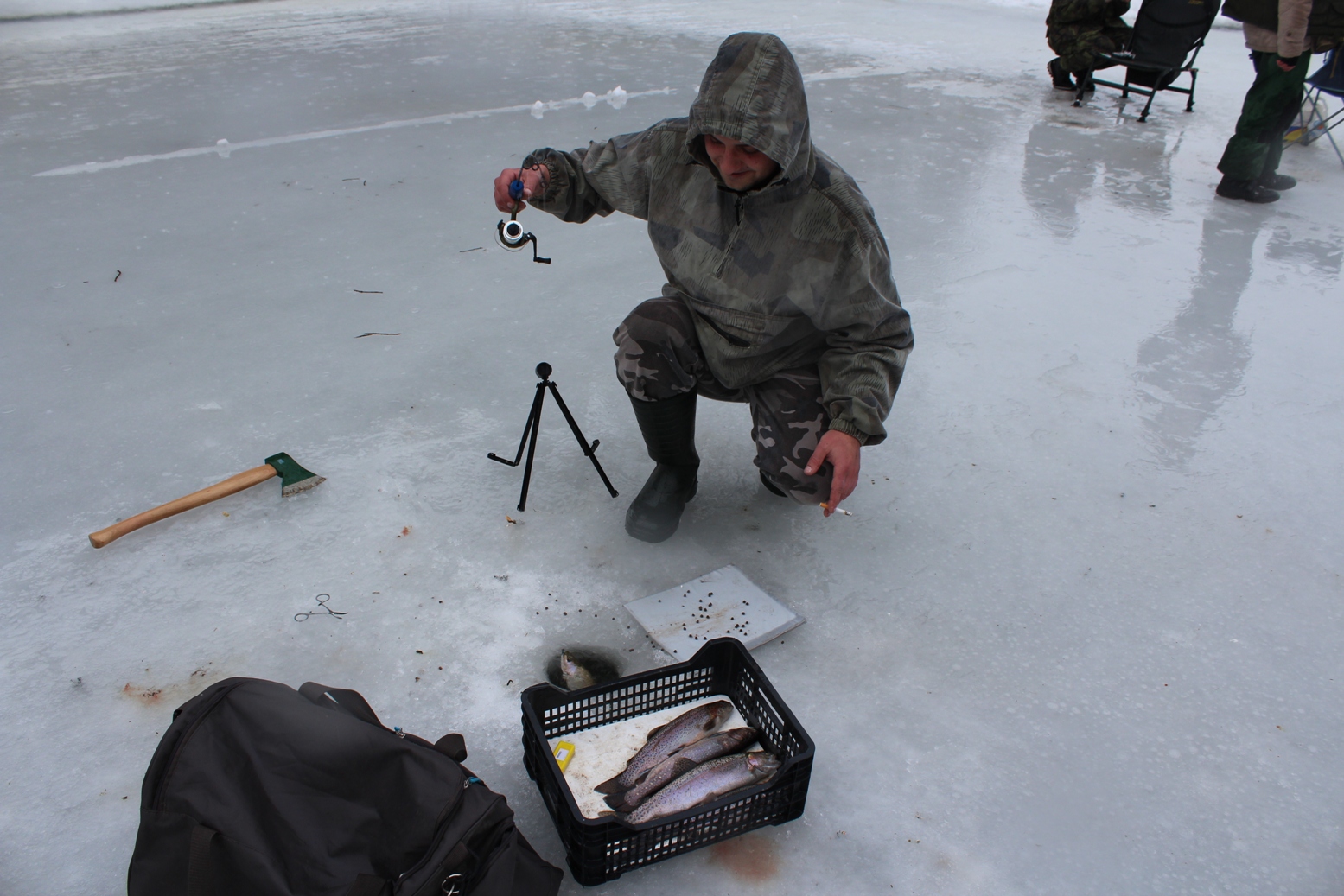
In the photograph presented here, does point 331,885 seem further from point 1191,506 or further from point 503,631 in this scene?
point 1191,506

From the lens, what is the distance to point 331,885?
117 cm

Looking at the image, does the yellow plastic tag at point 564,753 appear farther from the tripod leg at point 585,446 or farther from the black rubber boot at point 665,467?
the tripod leg at point 585,446

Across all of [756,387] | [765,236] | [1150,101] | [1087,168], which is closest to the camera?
[765,236]

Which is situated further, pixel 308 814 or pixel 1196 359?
pixel 1196 359

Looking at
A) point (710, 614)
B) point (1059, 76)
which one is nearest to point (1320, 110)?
point (1059, 76)

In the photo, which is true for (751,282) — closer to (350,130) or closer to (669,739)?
(669,739)

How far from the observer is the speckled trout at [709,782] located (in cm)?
143

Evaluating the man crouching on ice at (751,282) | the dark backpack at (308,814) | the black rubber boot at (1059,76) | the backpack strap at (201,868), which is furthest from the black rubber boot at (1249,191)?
the backpack strap at (201,868)

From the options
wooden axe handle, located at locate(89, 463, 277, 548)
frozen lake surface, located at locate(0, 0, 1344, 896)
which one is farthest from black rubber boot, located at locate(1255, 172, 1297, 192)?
wooden axe handle, located at locate(89, 463, 277, 548)

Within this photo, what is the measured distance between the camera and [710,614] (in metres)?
1.90

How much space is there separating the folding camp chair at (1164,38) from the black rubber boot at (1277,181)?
1030 mm

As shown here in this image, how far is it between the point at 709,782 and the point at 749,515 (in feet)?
2.89

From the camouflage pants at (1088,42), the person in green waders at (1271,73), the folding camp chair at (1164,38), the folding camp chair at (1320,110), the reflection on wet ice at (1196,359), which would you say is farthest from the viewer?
the camouflage pants at (1088,42)

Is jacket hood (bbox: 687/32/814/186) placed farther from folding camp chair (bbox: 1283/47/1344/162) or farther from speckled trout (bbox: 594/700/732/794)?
folding camp chair (bbox: 1283/47/1344/162)
